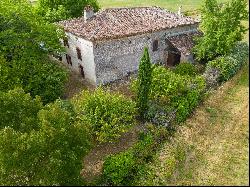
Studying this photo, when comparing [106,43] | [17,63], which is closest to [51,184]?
[17,63]

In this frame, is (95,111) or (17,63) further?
(17,63)

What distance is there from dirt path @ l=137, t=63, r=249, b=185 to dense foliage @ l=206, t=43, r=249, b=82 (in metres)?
3.36

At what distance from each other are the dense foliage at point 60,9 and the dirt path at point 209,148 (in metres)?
20.6

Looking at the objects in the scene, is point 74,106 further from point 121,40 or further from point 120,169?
point 121,40

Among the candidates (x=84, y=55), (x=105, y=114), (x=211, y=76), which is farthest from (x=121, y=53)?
(x=105, y=114)

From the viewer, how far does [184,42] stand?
41.1 m

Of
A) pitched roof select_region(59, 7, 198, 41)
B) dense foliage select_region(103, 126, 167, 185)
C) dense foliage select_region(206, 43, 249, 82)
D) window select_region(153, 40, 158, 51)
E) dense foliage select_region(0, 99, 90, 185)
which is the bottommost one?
dense foliage select_region(103, 126, 167, 185)

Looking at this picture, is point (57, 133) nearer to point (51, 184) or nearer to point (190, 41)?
point (51, 184)

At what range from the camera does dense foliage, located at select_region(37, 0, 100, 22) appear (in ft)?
142

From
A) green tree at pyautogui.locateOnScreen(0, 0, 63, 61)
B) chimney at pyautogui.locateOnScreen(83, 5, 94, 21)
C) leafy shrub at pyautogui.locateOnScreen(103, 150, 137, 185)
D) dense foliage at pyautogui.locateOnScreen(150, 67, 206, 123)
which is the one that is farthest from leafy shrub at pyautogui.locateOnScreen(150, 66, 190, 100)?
chimney at pyautogui.locateOnScreen(83, 5, 94, 21)

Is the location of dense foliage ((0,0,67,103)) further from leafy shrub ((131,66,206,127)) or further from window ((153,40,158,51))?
window ((153,40,158,51))

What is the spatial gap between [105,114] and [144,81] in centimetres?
463

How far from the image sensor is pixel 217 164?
25500 mm

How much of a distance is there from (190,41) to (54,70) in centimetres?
1613
